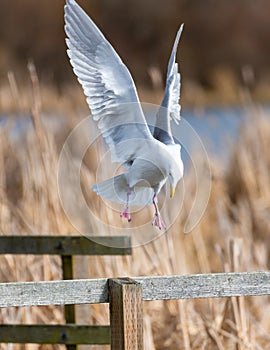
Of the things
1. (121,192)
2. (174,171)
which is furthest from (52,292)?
(174,171)

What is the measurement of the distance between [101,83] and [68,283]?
42cm

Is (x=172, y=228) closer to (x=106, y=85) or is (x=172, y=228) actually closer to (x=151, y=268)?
(x=151, y=268)

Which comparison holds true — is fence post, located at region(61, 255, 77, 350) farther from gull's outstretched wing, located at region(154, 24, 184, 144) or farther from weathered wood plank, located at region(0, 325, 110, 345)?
gull's outstretched wing, located at region(154, 24, 184, 144)

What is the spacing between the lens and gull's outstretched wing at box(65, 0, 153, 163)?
56.2 inches

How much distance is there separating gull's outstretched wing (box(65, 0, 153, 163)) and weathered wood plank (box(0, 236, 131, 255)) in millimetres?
1231

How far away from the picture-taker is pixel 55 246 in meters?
2.72

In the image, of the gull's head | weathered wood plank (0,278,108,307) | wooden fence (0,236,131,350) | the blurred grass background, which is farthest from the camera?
the blurred grass background

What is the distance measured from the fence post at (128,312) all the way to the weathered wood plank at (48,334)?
3.08 feet

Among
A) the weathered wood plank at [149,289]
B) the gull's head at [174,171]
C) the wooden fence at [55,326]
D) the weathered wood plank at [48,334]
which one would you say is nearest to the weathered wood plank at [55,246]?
the wooden fence at [55,326]

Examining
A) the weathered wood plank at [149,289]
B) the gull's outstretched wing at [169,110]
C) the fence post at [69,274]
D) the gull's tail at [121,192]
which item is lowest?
the weathered wood plank at [149,289]

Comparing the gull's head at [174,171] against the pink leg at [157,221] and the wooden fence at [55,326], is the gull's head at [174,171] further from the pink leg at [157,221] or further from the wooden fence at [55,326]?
the wooden fence at [55,326]

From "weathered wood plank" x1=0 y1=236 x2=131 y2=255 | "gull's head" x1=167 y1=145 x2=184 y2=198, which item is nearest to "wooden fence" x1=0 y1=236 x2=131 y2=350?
"weathered wood plank" x1=0 y1=236 x2=131 y2=255

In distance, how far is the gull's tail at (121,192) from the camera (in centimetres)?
143

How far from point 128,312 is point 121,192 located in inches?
14.8
